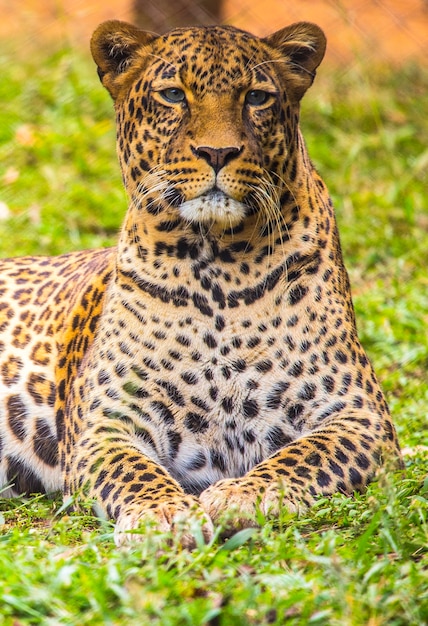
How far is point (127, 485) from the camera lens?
17.1 ft

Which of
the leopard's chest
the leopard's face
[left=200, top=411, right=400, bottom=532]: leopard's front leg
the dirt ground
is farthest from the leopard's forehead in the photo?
the dirt ground

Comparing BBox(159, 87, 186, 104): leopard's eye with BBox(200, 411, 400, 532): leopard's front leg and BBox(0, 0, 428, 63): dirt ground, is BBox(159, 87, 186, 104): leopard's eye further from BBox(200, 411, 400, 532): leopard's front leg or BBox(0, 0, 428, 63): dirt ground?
BBox(0, 0, 428, 63): dirt ground

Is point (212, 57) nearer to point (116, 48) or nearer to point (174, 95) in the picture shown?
point (174, 95)

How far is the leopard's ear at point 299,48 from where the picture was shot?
5.87 metres

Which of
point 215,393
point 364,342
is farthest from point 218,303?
point 364,342

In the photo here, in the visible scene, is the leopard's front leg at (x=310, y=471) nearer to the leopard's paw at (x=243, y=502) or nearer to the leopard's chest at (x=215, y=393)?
the leopard's paw at (x=243, y=502)

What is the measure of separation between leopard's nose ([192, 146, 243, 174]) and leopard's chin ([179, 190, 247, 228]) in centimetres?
13

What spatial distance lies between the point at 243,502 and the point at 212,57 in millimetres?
2089

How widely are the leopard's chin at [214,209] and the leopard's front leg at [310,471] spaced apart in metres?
1.10

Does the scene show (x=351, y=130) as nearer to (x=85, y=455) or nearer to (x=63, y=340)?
(x=63, y=340)

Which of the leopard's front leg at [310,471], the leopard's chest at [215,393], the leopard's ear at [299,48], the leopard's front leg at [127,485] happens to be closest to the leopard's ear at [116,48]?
the leopard's ear at [299,48]

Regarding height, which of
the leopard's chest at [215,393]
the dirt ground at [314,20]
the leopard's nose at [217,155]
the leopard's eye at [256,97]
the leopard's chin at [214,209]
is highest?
the dirt ground at [314,20]

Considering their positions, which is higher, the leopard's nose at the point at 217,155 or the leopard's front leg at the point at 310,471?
the leopard's nose at the point at 217,155

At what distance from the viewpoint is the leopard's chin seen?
17.2 feet
